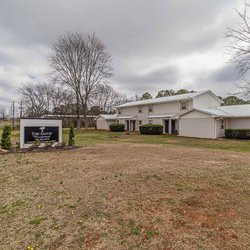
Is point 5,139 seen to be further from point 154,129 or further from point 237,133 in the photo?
point 237,133

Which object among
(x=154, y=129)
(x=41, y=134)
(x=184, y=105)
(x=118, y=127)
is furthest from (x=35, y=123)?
(x=118, y=127)

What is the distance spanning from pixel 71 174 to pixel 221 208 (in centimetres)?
462

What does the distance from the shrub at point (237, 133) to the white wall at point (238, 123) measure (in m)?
1.48

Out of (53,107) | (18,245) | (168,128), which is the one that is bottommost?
(18,245)

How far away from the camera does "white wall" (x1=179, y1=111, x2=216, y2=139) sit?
65.6 ft

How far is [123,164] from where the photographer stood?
795 centimetres

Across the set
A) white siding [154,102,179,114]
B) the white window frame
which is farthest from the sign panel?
the white window frame

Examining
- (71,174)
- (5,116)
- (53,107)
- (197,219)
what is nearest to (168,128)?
(71,174)

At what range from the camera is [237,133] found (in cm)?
1953

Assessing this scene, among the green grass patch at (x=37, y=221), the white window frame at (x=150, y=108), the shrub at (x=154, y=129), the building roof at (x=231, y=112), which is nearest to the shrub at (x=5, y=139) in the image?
the green grass patch at (x=37, y=221)

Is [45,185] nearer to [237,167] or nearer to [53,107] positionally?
[237,167]

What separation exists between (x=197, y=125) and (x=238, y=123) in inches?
172

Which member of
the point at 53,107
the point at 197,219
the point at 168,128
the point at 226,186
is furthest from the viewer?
the point at 53,107

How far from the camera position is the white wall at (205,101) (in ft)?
79.5
